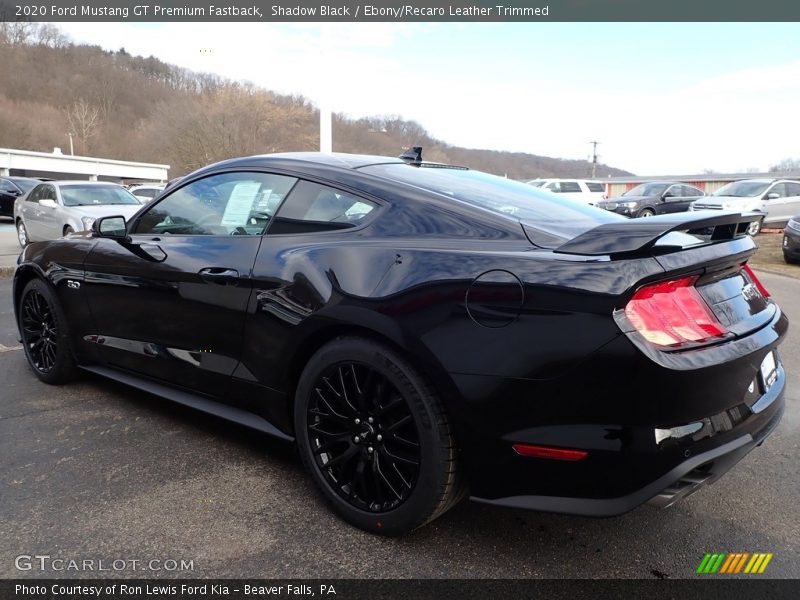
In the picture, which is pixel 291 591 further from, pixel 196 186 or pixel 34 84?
pixel 34 84

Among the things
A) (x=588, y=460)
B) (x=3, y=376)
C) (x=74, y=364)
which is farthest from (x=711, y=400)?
(x=3, y=376)

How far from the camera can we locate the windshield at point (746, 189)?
17.6 metres

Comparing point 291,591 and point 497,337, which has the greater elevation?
point 497,337

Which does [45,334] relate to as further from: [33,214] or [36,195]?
[36,195]

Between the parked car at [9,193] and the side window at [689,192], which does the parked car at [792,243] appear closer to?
the side window at [689,192]

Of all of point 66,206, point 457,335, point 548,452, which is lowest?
point 548,452

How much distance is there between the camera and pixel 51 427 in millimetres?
3287

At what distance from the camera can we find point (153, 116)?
9288 centimetres

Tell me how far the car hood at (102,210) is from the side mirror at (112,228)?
759 centimetres

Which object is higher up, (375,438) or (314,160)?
(314,160)

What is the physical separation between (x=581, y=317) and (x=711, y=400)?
510mm

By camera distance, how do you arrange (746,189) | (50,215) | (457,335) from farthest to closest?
(746,189)
(50,215)
(457,335)

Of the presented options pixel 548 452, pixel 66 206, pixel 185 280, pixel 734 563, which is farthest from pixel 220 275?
pixel 66 206

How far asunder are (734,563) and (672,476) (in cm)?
66
